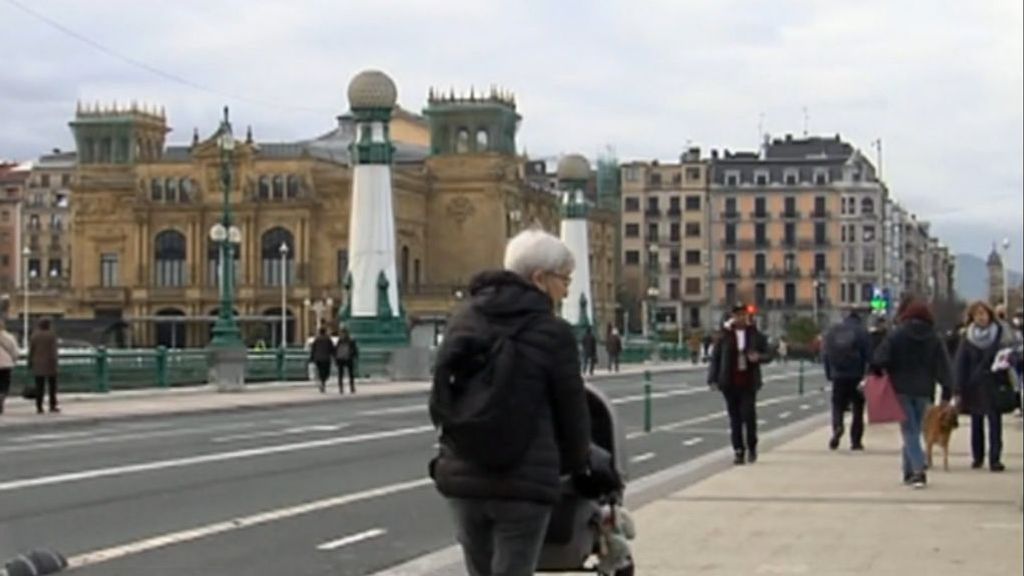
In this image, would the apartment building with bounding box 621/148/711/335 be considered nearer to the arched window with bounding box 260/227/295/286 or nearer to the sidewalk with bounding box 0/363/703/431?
the arched window with bounding box 260/227/295/286

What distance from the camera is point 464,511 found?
297 inches

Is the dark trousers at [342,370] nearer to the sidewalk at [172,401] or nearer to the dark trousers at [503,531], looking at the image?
the sidewalk at [172,401]

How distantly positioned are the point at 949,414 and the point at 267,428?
14279 mm

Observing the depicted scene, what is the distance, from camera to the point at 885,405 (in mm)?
18641

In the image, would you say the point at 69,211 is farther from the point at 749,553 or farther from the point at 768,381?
the point at 749,553

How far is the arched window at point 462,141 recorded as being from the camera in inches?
2846

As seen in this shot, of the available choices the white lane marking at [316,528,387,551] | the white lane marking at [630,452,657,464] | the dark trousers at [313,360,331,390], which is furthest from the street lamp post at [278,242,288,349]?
the white lane marking at [316,528,387,551]

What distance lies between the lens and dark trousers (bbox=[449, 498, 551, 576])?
7.37 meters

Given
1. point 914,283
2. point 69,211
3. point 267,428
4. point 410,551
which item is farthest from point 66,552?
point 914,283

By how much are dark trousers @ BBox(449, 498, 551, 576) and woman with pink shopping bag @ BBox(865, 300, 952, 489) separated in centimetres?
1129

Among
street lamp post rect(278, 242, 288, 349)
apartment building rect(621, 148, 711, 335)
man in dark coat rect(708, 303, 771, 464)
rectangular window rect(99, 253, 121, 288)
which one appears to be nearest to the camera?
man in dark coat rect(708, 303, 771, 464)

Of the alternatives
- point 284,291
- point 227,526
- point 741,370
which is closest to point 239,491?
point 227,526

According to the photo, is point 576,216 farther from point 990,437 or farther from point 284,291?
point 990,437

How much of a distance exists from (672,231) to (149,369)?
111 meters
